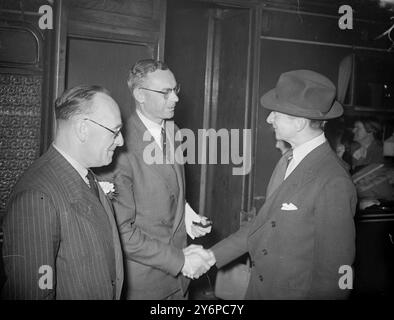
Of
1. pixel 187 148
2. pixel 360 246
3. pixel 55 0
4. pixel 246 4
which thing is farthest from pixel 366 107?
pixel 55 0

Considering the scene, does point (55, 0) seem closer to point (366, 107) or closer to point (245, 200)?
point (245, 200)

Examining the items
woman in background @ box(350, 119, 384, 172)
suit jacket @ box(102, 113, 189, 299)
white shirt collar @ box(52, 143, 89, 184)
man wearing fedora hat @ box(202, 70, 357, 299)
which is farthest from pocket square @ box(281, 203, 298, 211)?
woman in background @ box(350, 119, 384, 172)

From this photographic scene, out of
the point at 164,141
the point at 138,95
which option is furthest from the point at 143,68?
the point at 164,141

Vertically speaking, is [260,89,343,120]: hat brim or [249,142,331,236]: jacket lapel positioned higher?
[260,89,343,120]: hat brim

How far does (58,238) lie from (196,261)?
111 centimetres

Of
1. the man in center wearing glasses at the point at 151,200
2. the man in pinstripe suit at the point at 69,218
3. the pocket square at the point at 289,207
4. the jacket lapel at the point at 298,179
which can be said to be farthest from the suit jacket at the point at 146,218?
the pocket square at the point at 289,207

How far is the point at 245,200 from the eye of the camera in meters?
3.72

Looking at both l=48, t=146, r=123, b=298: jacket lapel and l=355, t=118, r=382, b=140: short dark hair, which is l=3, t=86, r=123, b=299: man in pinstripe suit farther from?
l=355, t=118, r=382, b=140: short dark hair

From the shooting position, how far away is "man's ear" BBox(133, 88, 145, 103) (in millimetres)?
2408

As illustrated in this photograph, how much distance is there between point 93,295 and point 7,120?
6.14 feet

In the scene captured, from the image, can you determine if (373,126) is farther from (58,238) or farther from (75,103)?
(58,238)

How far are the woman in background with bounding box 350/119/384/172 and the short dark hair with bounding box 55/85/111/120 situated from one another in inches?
131

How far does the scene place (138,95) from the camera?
2.42 m

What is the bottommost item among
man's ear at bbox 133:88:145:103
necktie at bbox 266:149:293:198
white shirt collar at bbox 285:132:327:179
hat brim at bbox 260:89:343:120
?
necktie at bbox 266:149:293:198
